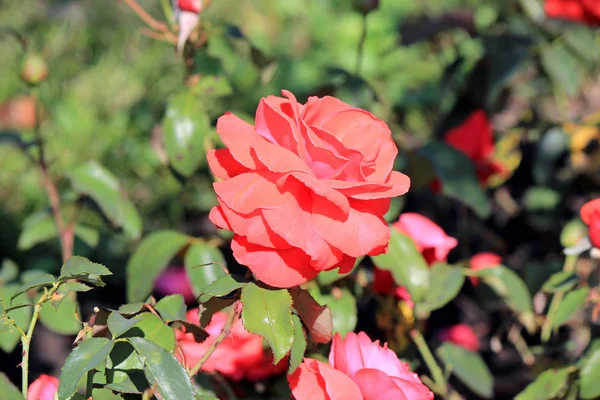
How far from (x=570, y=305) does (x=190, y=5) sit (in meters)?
0.58

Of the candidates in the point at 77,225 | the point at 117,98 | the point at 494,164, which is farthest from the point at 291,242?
the point at 117,98

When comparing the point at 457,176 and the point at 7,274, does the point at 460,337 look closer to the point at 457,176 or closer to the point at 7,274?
the point at 457,176

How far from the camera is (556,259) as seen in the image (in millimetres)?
1169

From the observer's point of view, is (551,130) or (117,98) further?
(117,98)

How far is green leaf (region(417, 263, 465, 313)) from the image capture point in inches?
33.4

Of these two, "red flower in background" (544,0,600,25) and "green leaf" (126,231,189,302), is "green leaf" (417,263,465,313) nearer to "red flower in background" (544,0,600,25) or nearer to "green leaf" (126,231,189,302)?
"green leaf" (126,231,189,302)

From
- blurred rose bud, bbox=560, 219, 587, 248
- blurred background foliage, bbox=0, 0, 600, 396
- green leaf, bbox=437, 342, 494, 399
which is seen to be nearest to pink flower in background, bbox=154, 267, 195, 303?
blurred background foliage, bbox=0, 0, 600, 396

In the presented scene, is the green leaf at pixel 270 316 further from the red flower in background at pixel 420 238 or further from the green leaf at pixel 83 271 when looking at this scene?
the red flower in background at pixel 420 238

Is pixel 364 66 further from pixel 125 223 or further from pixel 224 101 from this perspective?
pixel 125 223

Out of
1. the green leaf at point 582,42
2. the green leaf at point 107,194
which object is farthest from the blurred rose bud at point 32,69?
the green leaf at point 582,42

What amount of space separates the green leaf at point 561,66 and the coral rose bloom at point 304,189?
2.48 feet

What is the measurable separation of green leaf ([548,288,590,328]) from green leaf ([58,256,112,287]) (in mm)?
535

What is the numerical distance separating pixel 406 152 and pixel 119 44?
6.09 feet

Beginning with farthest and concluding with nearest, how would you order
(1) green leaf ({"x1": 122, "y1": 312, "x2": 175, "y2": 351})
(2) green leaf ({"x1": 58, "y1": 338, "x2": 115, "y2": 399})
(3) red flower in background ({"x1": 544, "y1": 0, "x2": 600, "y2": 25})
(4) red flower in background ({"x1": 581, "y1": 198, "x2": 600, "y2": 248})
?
1. (3) red flower in background ({"x1": 544, "y1": 0, "x2": 600, "y2": 25})
2. (4) red flower in background ({"x1": 581, "y1": 198, "x2": 600, "y2": 248})
3. (1) green leaf ({"x1": 122, "y1": 312, "x2": 175, "y2": 351})
4. (2) green leaf ({"x1": 58, "y1": 338, "x2": 115, "y2": 399})
